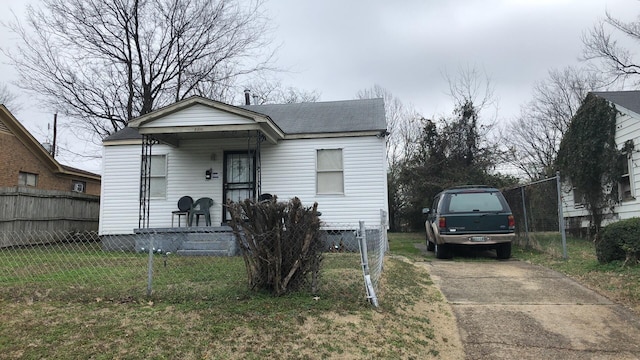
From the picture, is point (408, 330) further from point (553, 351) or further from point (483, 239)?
point (483, 239)

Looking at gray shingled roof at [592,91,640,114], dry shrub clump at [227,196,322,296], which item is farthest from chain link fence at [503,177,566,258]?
dry shrub clump at [227,196,322,296]

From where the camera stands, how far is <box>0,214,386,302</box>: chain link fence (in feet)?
17.8

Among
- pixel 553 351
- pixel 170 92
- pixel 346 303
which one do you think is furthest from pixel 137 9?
pixel 553 351

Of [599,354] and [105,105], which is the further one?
[105,105]

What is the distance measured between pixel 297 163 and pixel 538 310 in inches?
309

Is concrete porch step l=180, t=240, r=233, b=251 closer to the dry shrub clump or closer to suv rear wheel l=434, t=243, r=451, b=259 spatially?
suv rear wheel l=434, t=243, r=451, b=259

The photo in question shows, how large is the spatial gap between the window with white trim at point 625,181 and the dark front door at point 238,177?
1057 cm

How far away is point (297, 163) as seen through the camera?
39.9ft

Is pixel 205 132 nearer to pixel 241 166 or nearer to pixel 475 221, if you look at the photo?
pixel 241 166

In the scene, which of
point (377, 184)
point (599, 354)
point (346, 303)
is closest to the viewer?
point (599, 354)

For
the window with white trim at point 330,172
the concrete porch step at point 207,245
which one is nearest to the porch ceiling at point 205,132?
the window with white trim at point 330,172

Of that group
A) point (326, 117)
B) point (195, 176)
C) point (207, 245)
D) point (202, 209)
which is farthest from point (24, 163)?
point (326, 117)

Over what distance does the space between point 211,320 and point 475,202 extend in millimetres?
6830

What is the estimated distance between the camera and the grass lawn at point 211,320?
388 cm
